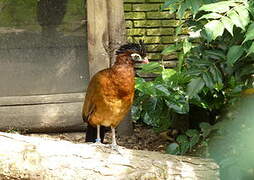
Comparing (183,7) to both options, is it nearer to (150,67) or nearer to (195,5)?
(195,5)

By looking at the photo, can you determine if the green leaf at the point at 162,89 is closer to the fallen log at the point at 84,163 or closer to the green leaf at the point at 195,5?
the fallen log at the point at 84,163

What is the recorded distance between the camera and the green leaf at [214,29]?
2703 mm

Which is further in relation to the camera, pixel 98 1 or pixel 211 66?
pixel 98 1

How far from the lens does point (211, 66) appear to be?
127 inches

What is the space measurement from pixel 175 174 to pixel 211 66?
2.41 feet

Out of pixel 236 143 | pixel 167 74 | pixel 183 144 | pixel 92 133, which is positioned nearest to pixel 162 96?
pixel 167 74

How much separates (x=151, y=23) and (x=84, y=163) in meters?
2.79

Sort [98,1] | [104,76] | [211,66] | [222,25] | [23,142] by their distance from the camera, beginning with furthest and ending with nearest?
[98,1]
[104,76]
[211,66]
[23,142]
[222,25]

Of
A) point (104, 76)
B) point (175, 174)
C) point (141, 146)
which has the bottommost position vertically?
point (141, 146)

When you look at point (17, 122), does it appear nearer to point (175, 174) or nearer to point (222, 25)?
point (175, 174)

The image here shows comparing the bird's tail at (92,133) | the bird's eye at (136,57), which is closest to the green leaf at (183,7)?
the bird's eye at (136,57)

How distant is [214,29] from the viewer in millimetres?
2713

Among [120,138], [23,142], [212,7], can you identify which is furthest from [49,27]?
[212,7]

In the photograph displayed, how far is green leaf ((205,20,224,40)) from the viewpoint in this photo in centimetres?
270
